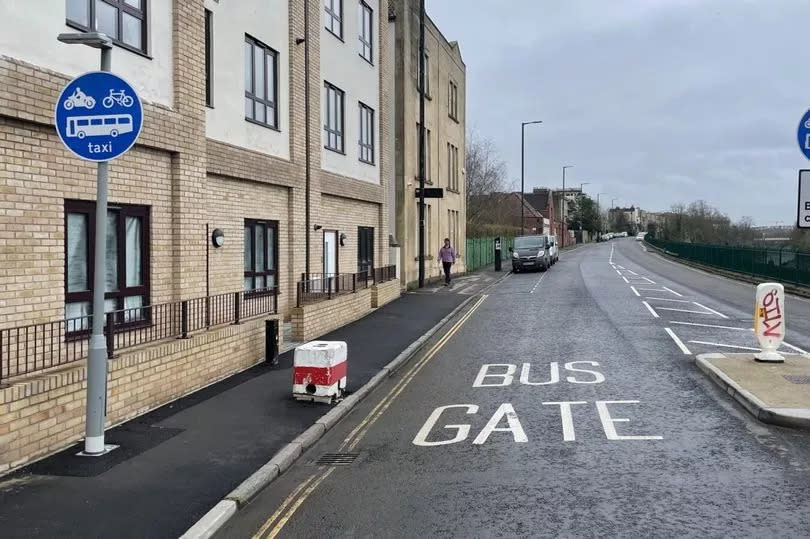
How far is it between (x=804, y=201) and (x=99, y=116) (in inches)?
290

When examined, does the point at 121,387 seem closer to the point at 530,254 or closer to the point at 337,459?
the point at 337,459

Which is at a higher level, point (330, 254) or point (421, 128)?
point (421, 128)

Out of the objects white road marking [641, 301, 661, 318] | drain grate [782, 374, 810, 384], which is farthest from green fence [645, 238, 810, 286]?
drain grate [782, 374, 810, 384]

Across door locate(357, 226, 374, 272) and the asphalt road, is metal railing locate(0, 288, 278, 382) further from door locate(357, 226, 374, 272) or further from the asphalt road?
door locate(357, 226, 374, 272)

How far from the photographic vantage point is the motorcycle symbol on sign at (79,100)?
681 centimetres

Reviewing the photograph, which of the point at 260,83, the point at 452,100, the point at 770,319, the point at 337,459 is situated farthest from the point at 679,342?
the point at 452,100

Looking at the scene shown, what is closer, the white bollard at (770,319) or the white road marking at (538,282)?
the white bollard at (770,319)

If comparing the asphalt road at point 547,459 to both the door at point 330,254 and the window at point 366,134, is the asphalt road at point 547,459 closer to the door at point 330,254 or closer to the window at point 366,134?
the door at point 330,254

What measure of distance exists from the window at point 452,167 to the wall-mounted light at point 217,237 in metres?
23.2

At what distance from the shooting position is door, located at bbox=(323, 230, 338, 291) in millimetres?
19156

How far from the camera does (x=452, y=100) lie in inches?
1423

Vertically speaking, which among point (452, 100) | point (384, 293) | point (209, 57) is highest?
point (452, 100)

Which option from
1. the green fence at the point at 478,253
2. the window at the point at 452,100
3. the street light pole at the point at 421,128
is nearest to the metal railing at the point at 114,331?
the street light pole at the point at 421,128

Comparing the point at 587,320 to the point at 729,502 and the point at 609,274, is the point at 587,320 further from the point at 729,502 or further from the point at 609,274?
the point at 609,274
